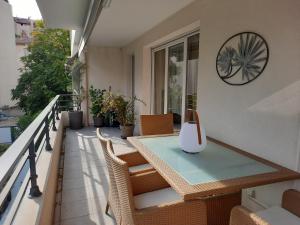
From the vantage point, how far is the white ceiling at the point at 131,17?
3146mm

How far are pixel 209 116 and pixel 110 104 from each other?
274 centimetres

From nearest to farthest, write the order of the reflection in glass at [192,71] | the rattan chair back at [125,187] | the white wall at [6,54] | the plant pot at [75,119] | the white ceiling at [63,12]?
the rattan chair back at [125,187] → the reflection in glass at [192,71] → the white ceiling at [63,12] → the plant pot at [75,119] → the white wall at [6,54]

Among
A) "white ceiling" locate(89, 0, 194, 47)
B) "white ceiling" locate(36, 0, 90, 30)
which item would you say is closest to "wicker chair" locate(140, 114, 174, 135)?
"white ceiling" locate(89, 0, 194, 47)

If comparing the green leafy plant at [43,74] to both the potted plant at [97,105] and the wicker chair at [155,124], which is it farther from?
the wicker chair at [155,124]

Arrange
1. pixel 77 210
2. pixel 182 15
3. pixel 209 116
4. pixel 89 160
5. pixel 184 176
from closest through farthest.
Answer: pixel 184 176, pixel 77 210, pixel 209 116, pixel 182 15, pixel 89 160

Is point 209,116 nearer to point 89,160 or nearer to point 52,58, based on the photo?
point 89,160

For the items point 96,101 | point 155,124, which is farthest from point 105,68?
point 155,124

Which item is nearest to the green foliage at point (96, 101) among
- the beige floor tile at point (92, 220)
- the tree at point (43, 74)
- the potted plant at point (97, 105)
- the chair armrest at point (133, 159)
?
the potted plant at point (97, 105)

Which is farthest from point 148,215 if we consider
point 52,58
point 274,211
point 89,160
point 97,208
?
point 52,58

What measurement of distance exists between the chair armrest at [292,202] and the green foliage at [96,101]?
16.9ft

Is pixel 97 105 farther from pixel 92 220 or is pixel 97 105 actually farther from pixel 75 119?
pixel 92 220

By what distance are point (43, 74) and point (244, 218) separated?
12.6 metres

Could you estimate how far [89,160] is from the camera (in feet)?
12.7

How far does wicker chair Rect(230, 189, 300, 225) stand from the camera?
1.19 m
